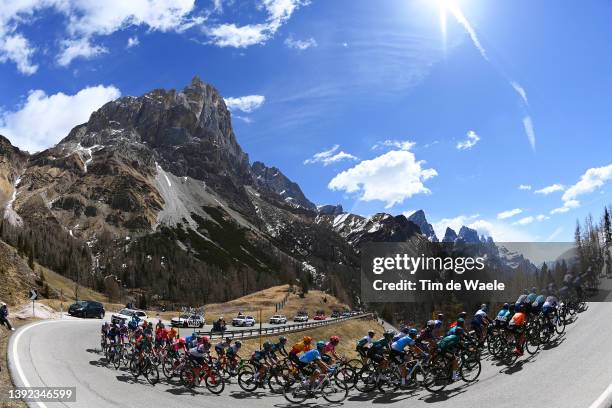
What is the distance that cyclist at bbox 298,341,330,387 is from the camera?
65.7ft

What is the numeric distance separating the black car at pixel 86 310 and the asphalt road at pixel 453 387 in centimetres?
3581

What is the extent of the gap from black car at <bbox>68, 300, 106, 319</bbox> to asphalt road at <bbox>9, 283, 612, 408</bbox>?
35.8m

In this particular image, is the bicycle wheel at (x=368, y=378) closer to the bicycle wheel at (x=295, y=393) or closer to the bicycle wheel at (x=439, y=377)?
the bicycle wheel at (x=439, y=377)

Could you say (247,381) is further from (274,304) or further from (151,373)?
(274,304)

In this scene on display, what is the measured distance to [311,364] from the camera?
2022 centimetres

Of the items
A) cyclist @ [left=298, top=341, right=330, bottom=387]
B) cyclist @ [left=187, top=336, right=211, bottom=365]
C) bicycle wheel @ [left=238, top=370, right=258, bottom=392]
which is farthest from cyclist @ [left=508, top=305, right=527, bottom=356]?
cyclist @ [left=187, top=336, right=211, bottom=365]

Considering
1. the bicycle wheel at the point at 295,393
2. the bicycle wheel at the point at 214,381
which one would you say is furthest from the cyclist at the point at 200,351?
the bicycle wheel at the point at 295,393

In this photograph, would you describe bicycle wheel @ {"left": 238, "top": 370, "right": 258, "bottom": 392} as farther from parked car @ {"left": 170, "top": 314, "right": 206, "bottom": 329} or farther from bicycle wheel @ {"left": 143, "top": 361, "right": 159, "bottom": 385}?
parked car @ {"left": 170, "top": 314, "right": 206, "bottom": 329}

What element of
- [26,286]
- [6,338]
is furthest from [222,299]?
[6,338]

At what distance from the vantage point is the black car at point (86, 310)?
206 feet

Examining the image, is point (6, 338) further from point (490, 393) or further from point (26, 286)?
point (26, 286)

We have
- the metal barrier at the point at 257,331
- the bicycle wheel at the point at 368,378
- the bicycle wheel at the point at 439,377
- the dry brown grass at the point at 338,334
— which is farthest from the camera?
the dry brown grass at the point at 338,334

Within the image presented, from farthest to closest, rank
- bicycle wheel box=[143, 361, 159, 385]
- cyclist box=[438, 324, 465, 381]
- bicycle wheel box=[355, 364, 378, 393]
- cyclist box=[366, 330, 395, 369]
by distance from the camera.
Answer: bicycle wheel box=[143, 361, 159, 385], bicycle wheel box=[355, 364, 378, 393], cyclist box=[366, 330, 395, 369], cyclist box=[438, 324, 465, 381]

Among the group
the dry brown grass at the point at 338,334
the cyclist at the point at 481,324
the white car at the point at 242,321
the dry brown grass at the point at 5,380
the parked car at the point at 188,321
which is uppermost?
the cyclist at the point at 481,324
